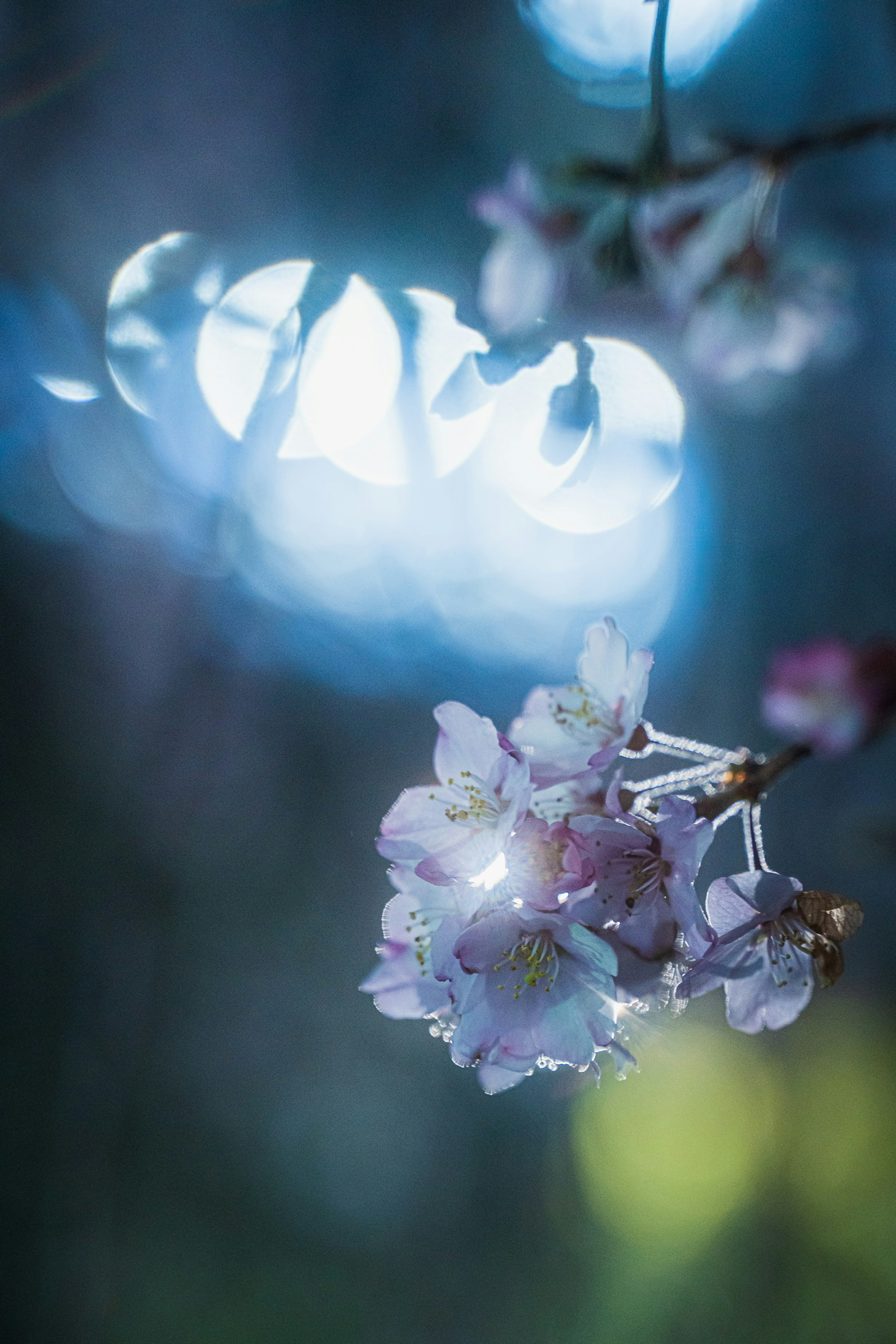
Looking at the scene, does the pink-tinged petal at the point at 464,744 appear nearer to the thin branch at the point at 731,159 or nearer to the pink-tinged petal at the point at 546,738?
the pink-tinged petal at the point at 546,738

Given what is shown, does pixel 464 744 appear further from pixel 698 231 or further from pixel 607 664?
pixel 698 231

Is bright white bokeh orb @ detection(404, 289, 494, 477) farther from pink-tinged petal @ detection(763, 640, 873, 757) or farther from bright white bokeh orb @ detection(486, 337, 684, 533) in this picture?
pink-tinged petal @ detection(763, 640, 873, 757)

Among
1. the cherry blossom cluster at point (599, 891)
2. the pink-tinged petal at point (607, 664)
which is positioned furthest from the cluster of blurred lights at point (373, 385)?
the cherry blossom cluster at point (599, 891)

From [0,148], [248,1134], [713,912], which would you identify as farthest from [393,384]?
[248,1134]

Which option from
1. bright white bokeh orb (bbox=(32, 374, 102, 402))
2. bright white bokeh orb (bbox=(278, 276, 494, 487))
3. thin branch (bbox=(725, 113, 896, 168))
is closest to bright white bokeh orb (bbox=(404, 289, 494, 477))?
bright white bokeh orb (bbox=(278, 276, 494, 487))

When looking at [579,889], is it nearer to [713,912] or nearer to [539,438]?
[713,912]
